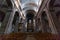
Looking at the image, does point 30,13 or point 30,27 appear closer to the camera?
point 30,27

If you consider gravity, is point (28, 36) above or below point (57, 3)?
below

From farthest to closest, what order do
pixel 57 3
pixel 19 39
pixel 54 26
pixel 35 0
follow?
pixel 35 0
pixel 57 3
pixel 54 26
pixel 19 39

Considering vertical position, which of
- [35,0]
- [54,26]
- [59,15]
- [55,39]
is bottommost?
[55,39]

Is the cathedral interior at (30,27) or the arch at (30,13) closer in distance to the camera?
the cathedral interior at (30,27)

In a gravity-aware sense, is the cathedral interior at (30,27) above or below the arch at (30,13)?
below

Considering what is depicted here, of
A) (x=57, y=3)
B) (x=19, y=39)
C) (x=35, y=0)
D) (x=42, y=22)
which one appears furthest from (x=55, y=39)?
(x=35, y=0)

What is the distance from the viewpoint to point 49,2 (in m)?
8.26

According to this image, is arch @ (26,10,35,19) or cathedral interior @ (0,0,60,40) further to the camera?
arch @ (26,10,35,19)

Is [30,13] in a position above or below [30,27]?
above

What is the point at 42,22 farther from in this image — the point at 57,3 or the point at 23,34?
the point at 23,34

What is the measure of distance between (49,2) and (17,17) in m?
5.59

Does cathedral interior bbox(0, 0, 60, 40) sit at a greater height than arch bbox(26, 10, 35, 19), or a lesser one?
lesser

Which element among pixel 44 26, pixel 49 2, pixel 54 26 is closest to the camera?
pixel 54 26

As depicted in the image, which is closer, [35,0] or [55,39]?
[55,39]
